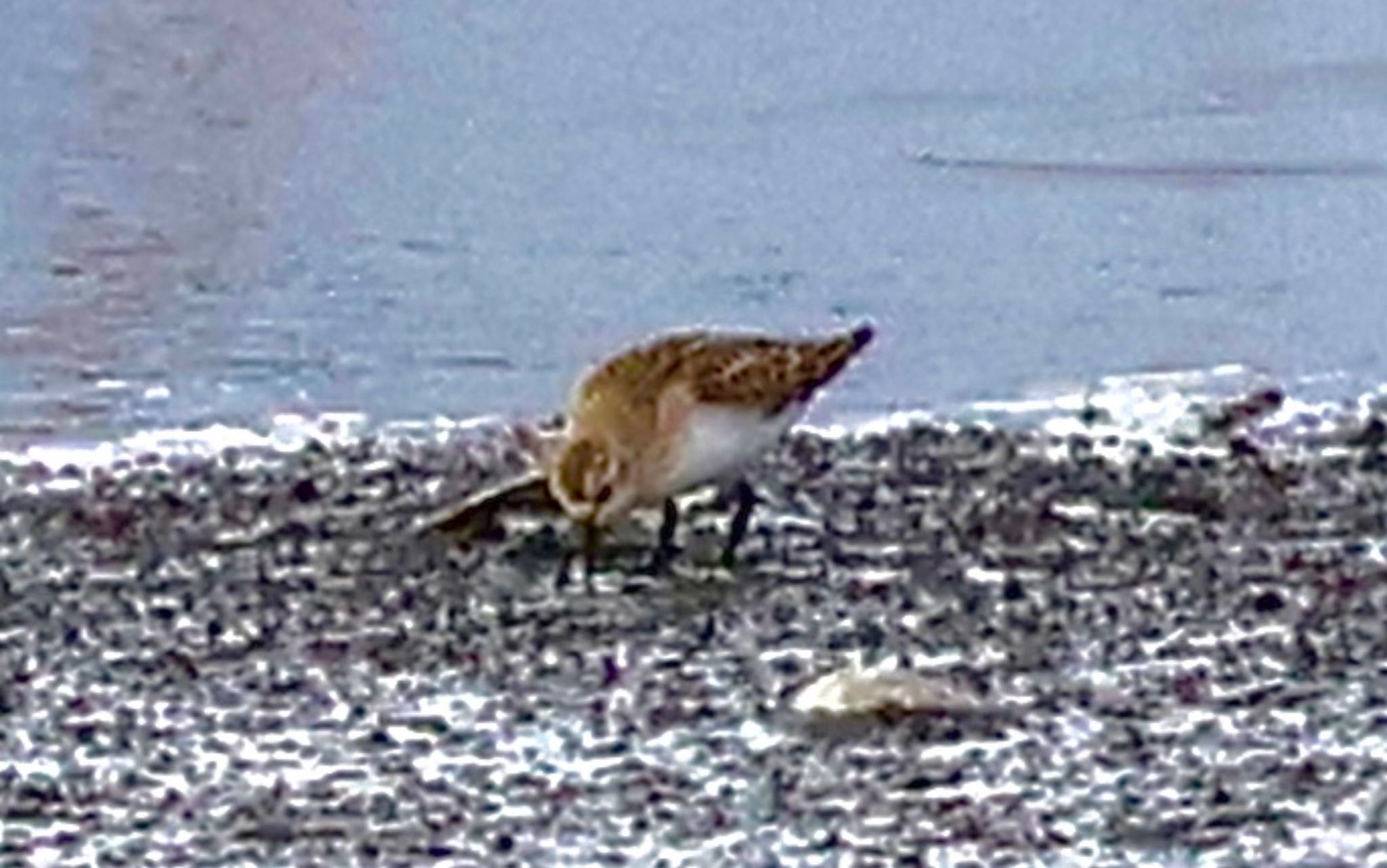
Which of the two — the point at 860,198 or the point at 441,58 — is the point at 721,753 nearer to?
the point at 860,198

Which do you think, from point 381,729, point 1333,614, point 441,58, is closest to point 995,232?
point 441,58

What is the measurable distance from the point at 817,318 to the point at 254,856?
4.03 m

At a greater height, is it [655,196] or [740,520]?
[655,196]

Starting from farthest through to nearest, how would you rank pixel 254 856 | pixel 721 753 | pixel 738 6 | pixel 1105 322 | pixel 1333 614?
1. pixel 738 6
2. pixel 1105 322
3. pixel 1333 614
4. pixel 721 753
5. pixel 254 856

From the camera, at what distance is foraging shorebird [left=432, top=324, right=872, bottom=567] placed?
7.71 meters

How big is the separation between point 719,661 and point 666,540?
2.39 feet

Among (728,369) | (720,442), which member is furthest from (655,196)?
(720,442)

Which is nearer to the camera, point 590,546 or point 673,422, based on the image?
point 590,546

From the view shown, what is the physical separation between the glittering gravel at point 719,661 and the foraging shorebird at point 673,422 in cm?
10

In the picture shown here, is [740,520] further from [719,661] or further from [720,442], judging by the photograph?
[719,661]

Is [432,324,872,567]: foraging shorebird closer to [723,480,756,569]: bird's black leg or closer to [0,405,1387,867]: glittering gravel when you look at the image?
[723,480,756,569]: bird's black leg

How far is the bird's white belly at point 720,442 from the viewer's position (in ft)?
25.5

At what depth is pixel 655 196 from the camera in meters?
11.1

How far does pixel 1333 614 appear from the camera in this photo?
23.8ft
